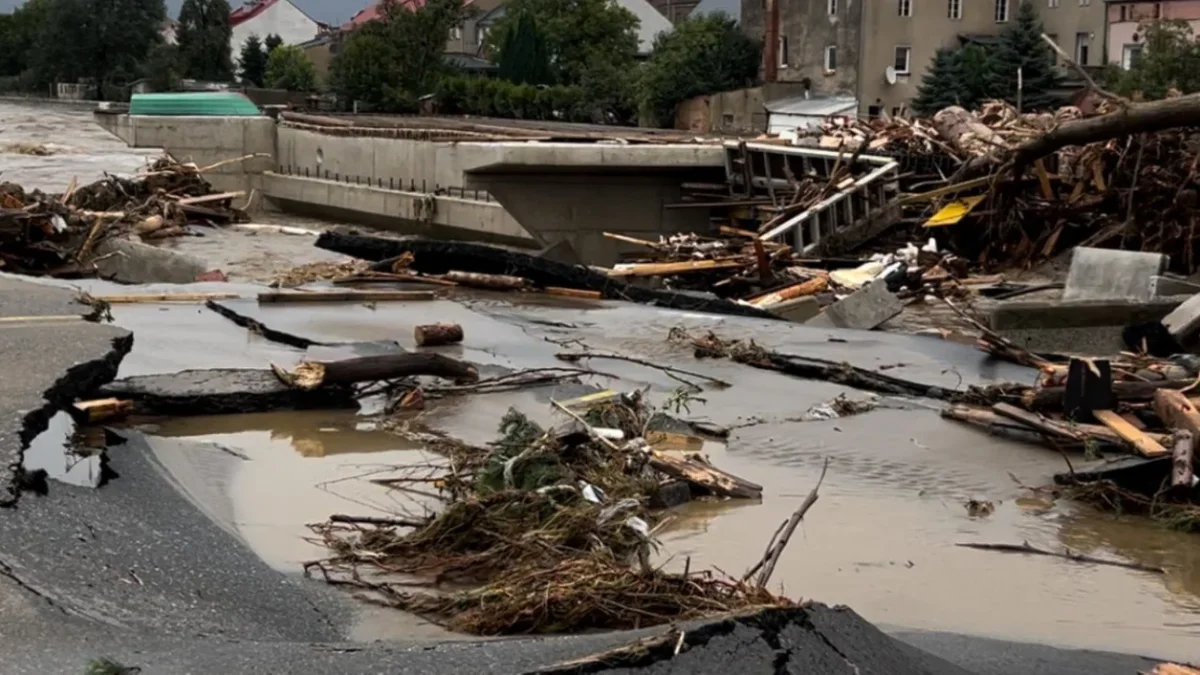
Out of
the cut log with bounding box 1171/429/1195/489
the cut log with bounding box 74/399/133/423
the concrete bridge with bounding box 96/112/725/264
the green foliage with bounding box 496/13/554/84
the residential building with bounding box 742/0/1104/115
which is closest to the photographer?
the cut log with bounding box 1171/429/1195/489

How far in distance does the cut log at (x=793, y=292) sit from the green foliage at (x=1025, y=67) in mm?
35481

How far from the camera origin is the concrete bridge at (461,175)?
2630 cm

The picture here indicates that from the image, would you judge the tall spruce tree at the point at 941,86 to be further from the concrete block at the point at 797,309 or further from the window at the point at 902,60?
the concrete block at the point at 797,309

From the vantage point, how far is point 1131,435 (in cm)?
811

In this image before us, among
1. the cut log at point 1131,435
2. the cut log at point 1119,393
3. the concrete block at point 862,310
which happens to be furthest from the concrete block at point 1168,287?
the cut log at point 1131,435

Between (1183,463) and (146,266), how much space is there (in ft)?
43.6

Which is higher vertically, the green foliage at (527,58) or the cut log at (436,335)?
the green foliage at (527,58)

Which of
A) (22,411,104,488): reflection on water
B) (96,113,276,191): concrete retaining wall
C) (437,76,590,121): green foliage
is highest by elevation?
(437,76,590,121): green foliage

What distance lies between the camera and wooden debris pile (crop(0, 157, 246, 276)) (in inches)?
673

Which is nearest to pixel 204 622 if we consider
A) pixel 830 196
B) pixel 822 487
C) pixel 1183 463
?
pixel 822 487

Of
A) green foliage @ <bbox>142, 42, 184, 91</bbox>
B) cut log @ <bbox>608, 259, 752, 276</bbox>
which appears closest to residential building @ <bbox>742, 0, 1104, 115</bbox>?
cut log @ <bbox>608, 259, 752, 276</bbox>

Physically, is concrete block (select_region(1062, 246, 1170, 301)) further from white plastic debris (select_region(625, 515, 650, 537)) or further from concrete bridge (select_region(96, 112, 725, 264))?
concrete bridge (select_region(96, 112, 725, 264))

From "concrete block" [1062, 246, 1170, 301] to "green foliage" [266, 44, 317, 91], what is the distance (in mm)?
66566

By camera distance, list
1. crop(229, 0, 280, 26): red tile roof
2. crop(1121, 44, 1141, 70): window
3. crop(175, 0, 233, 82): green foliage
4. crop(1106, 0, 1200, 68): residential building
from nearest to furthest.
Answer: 1. crop(1121, 44, 1141, 70): window
2. crop(1106, 0, 1200, 68): residential building
3. crop(175, 0, 233, 82): green foliage
4. crop(229, 0, 280, 26): red tile roof
